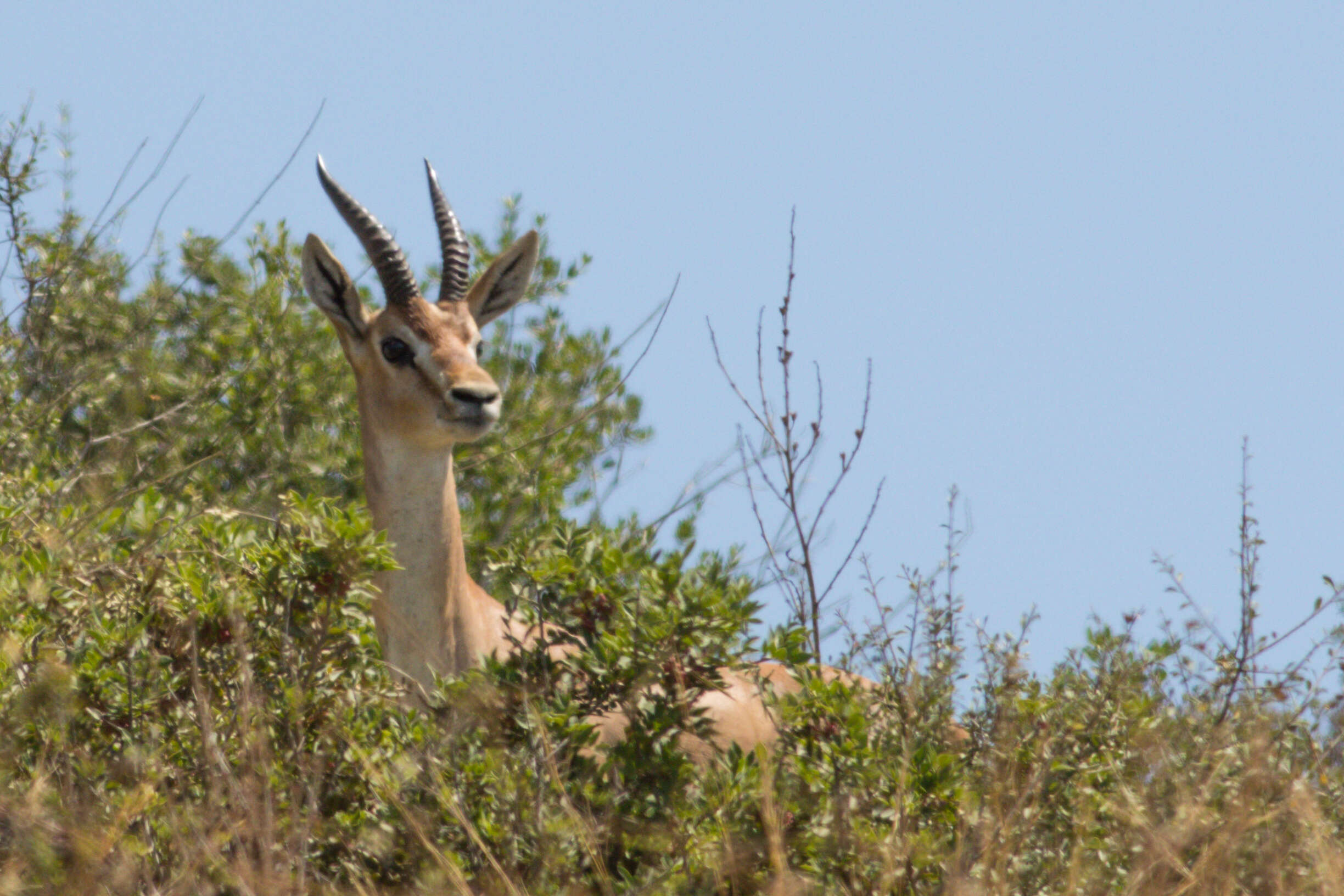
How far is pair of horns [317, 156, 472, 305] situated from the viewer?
303 inches

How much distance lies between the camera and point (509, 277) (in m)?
8.58

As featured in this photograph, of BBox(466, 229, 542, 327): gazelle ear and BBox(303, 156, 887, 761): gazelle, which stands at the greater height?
BBox(466, 229, 542, 327): gazelle ear

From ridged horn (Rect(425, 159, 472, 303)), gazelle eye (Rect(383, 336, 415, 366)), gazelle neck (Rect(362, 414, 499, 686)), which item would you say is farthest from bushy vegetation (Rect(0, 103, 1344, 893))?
ridged horn (Rect(425, 159, 472, 303))

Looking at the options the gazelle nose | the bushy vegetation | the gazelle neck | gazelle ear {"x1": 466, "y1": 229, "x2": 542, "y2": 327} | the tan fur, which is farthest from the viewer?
gazelle ear {"x1": 466, "y1": 229, "x2": 542, "y2": 327}

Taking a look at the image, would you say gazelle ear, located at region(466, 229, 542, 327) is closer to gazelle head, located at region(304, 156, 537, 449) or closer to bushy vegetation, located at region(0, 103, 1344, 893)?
gazelle head, located at region(304, 156, 537, 449)

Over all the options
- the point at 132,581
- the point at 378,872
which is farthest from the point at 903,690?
the point at 132,581

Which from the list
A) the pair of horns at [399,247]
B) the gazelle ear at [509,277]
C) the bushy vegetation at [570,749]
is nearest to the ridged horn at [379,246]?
the pair of horns at [399,247]

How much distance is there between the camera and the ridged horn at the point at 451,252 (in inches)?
318

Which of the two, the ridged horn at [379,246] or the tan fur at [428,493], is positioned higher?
the ridged horn at [379,246]

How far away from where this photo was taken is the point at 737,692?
288 inches

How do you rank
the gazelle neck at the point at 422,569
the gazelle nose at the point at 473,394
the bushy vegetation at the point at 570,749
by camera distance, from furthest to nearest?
the gazelle nose at the point at 473,394, the gazelle neck at the point at 422,569, the bushy vegetation at the point at 570,749

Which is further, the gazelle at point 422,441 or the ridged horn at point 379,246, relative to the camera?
the ridged horn at point 379,246

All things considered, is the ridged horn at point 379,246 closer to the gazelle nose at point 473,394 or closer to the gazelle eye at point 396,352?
the gazelle eye at point 396,352

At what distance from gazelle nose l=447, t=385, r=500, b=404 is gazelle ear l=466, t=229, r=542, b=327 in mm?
1358
